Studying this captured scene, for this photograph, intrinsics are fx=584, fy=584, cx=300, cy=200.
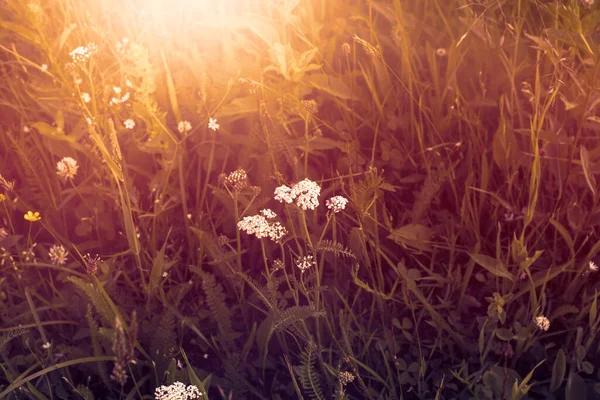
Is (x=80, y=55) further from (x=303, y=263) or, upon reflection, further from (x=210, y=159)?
(x=303, y=263)

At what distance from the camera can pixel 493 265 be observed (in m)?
1.52

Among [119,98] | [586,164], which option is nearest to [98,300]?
[119,98]

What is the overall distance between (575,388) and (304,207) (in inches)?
31.0

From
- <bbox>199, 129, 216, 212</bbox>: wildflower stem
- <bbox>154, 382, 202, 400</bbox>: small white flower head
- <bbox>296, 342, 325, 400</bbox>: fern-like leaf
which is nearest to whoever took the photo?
<bbox>154, 382, 202, 400</bbox>: small white flower head

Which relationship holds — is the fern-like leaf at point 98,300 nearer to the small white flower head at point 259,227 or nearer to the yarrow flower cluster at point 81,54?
the small white flower head at point 259,227

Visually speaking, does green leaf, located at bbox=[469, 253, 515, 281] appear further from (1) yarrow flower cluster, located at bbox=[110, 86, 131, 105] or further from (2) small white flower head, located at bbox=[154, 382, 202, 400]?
(1) yarrow flower cluster, located at bbox=[110, 86, 131, 105]

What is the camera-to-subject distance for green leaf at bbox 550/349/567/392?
4.67 feet

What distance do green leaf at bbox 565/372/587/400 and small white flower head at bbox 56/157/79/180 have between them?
1531 millimetres

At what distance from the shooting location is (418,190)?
185 cm

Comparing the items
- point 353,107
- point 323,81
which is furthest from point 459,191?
point 323,81

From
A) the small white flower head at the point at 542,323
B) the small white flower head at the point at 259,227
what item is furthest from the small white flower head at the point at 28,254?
the small white flower head at the point at 542,323

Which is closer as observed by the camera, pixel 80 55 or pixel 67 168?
pixel 80 55

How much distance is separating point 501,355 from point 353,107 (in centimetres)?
86

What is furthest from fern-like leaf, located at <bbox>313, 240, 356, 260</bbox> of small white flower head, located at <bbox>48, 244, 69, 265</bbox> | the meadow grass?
small white flower head, located at <bbox>48, 244, 69, 265</bbox>
